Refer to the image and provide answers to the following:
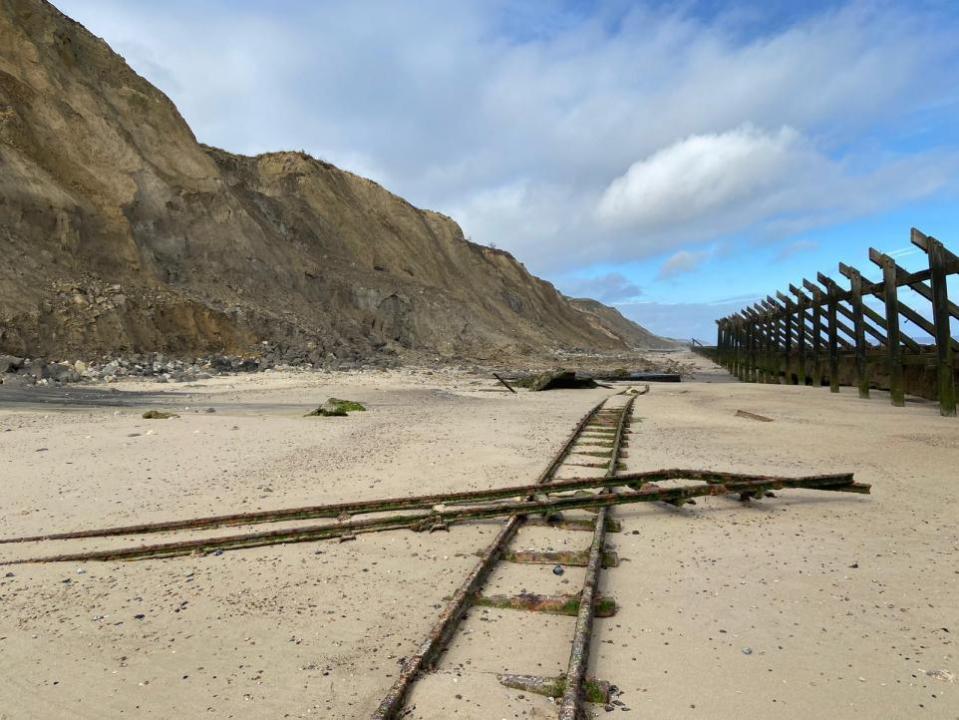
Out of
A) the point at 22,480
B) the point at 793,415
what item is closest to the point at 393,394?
the point at 793,415

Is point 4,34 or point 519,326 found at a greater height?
point 4,34

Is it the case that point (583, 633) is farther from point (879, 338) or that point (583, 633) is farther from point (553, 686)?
point (879, 338)

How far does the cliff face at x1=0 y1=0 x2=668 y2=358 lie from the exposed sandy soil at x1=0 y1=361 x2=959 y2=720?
1576cm

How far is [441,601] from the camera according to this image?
3486 mm

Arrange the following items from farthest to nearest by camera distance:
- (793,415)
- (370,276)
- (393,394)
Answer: (370,276)
(393,394)
(793,415)

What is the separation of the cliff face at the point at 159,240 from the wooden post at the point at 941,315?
19950 millimetres

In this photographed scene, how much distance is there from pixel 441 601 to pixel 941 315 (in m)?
12.0

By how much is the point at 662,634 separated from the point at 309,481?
412 cm

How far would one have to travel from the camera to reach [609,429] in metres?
10.2

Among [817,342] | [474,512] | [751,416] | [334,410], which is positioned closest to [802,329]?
[817,342]

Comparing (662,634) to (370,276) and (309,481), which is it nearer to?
(309,481)

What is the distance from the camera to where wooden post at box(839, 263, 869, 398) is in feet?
52.2

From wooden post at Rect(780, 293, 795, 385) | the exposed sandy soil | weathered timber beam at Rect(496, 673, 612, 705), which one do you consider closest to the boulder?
the exposed sandy soil

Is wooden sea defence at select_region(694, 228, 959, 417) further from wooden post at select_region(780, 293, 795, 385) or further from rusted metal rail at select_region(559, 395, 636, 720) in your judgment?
rusted metal rail at select_region(559, 395, 636, 720)
